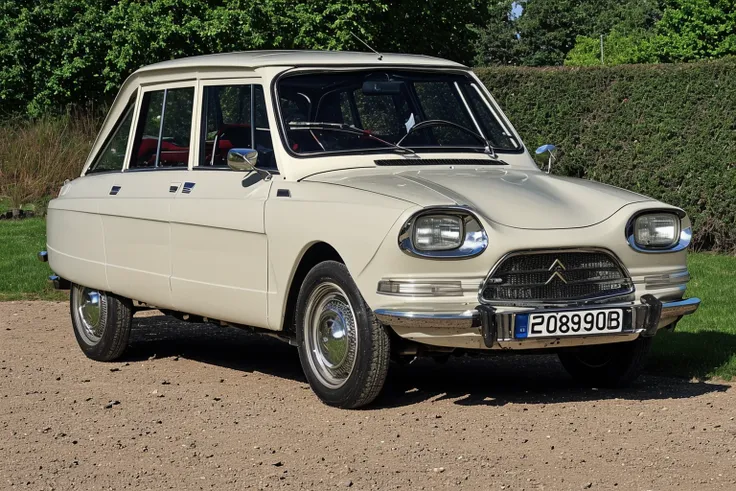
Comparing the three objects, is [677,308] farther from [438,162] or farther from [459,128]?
[459,128]

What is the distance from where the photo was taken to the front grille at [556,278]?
21.2 ft

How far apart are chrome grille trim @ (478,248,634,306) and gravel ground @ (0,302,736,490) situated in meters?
0.62

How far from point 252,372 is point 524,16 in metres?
86.3

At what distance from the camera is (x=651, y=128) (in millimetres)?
14984

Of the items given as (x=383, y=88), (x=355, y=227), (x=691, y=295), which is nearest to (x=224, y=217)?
(x=355, y=227)

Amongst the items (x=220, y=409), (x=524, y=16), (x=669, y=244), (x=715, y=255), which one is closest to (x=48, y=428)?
(x=220, y=409)

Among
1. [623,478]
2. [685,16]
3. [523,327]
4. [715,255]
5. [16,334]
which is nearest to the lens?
[623,478]

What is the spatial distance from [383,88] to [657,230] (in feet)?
6.56

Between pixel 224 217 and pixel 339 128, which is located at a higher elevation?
pixel 339 128

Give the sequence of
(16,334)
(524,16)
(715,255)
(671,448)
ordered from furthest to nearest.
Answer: (524,16) → (715,255) → (16,334) → (671,448)

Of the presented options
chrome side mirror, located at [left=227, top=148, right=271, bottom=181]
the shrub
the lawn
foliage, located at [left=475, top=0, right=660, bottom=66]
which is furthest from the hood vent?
foliage, located at [left=475, top=0, right=660, bottom=66]

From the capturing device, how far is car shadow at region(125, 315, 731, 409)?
7.30m

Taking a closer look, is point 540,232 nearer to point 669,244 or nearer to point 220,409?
point 669,244

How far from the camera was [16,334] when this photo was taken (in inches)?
409
